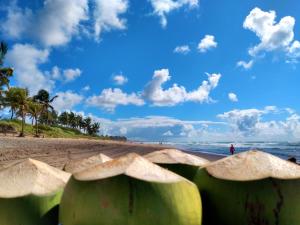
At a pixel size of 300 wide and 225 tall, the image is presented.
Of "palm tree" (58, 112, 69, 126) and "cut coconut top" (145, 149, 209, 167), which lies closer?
"cut coconut top" (145, 149, 209, 167)

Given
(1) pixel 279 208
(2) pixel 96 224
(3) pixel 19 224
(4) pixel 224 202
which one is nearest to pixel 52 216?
(3) pixel 19 224

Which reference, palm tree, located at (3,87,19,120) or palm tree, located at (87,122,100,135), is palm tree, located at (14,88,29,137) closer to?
palm tree, located at (3,87,19,120)

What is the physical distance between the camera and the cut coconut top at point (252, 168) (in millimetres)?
879

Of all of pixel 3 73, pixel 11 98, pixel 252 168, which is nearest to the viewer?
pixel 252 168

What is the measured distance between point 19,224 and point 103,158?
14.4 inches

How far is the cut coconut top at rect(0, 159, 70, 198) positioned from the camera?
98 cm

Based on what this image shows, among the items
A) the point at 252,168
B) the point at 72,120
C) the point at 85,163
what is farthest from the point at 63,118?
the point at 252,168

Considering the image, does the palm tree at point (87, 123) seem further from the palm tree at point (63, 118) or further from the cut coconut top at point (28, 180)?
the cut coconut top at point (28, 180)

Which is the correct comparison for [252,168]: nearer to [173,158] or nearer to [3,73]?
[173,158]

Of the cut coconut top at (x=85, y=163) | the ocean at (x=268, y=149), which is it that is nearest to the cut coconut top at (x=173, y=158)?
the cut coconut top at (x=85, y=163)

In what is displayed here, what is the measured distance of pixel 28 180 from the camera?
1002mm

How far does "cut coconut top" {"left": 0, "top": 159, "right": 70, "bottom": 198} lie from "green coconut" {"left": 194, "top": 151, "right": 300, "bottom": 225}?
453 millimetres

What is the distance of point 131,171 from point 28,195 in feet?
1.10

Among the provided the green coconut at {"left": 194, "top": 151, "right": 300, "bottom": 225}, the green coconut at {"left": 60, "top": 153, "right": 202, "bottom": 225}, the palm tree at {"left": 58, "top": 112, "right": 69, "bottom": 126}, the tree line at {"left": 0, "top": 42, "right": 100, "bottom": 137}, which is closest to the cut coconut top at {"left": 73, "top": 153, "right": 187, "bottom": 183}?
the green coconut at {"left": 60, "top": 153, "right": 202, "bottom": 225}
